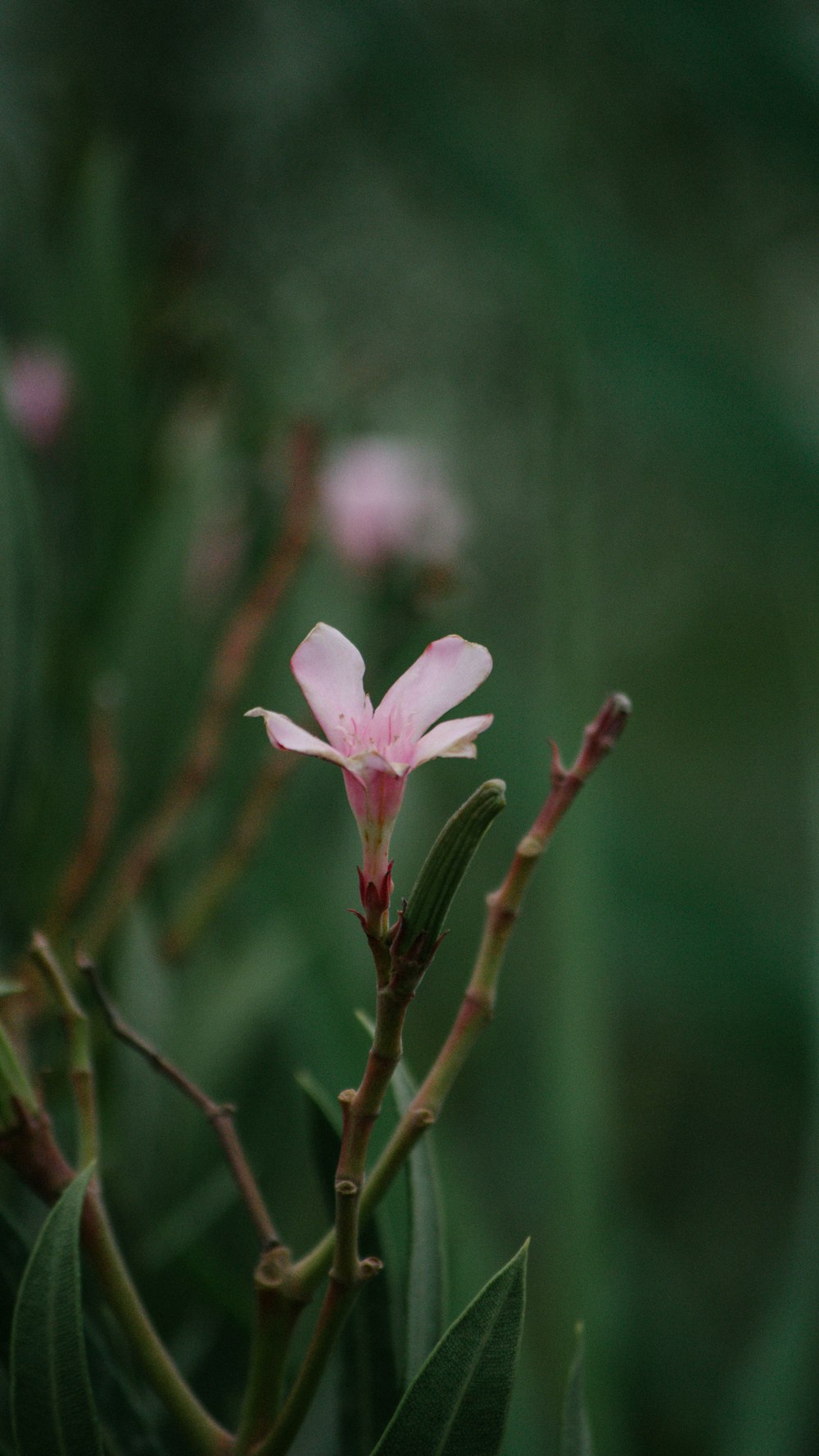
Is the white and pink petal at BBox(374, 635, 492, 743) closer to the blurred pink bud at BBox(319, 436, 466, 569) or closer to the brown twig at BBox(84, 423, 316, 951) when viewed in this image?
the brown twig at BBox(84, 423, 316, 951)

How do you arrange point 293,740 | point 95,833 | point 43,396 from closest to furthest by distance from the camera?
point 293,740, point 95,833, point 43,396

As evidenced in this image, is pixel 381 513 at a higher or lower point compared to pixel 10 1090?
higher

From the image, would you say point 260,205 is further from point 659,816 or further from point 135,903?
point 135,903

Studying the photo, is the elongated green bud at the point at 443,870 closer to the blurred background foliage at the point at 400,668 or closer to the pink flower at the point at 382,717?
the pink flower at the point at 382,717

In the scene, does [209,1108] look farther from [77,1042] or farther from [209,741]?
[209,741]

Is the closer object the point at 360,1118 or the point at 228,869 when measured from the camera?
the point at 360,1118

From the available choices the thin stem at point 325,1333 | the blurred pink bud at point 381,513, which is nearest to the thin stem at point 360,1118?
the thin stem at point 325,1333

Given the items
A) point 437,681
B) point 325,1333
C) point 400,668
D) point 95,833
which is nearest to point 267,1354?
point 325,1333

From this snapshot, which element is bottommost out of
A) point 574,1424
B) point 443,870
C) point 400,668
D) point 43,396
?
point 574,1424
